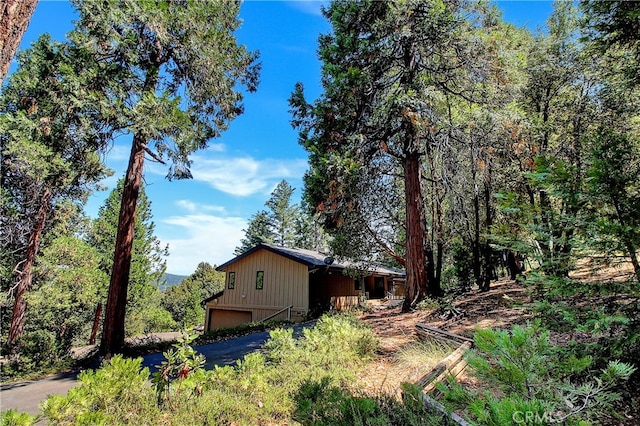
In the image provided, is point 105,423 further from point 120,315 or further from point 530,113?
point 530,113

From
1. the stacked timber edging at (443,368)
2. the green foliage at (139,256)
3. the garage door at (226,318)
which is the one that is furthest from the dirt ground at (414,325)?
the green foliage at (139,256)

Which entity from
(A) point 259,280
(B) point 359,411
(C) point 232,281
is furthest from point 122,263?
(C) point 232,281

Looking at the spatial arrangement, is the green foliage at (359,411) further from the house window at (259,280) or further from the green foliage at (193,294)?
the green foliage at (193,294)

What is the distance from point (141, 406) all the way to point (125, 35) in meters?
7.90

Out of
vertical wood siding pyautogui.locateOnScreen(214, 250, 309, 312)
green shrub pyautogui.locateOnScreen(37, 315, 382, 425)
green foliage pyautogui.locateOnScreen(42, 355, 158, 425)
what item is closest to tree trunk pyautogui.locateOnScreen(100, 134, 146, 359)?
green shrub pyautogui.locateOnScreen(37, 315, 382, 425)

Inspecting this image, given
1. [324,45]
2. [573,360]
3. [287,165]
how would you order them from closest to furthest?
[573,360] < [324,45] < [287,165]

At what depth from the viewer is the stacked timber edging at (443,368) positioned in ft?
8.51

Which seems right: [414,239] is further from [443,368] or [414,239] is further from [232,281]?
[232,281]

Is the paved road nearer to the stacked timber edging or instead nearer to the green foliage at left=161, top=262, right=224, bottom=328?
the stacked timber edging

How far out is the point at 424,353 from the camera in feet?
16.2

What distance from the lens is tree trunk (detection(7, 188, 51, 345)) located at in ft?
40.1

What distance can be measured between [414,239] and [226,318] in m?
14.4

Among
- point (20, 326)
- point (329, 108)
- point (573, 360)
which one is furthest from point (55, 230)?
point (573, 360)

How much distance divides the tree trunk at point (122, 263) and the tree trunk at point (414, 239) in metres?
7.79
